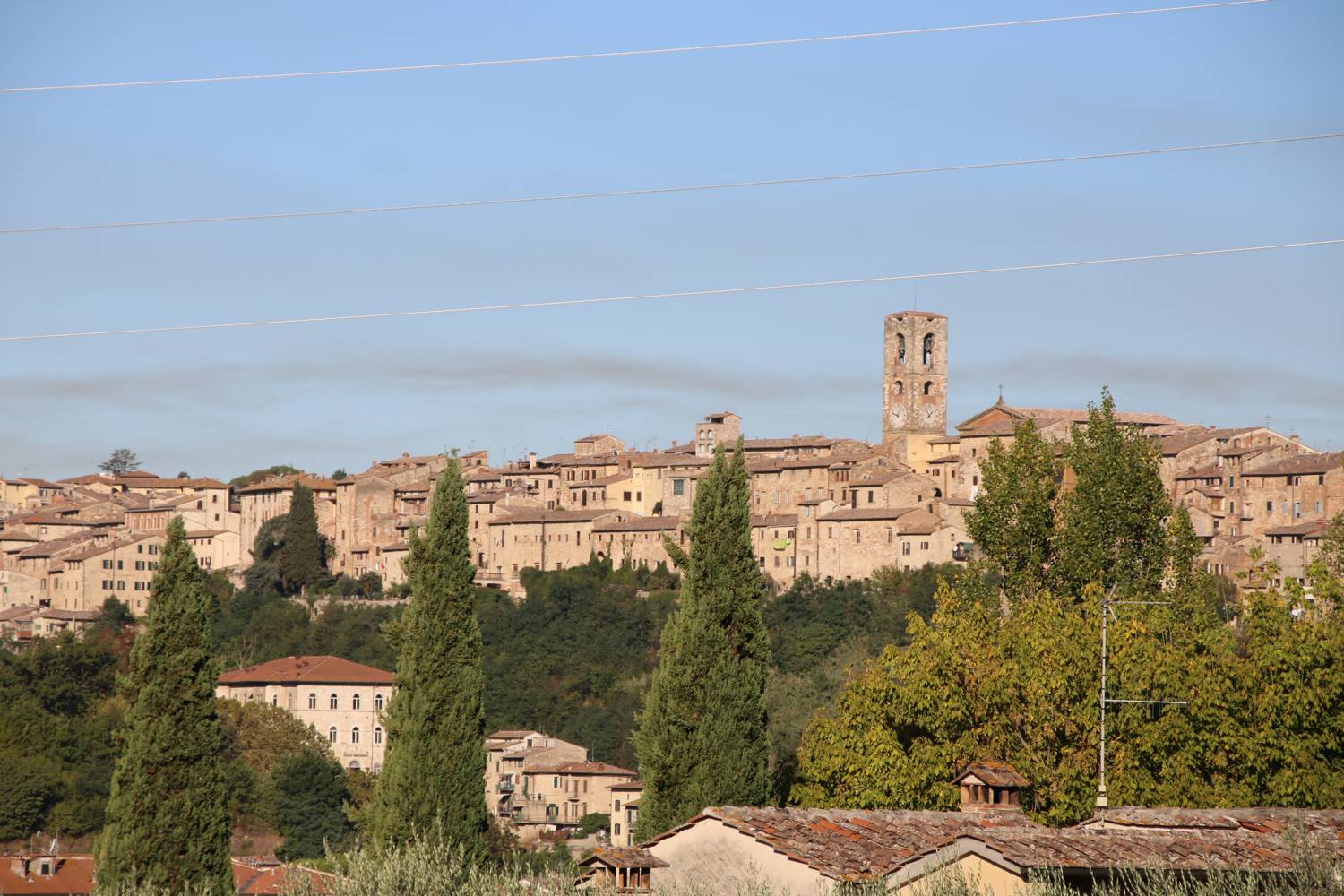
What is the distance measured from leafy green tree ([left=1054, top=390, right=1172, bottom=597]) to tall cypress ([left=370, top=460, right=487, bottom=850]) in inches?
454

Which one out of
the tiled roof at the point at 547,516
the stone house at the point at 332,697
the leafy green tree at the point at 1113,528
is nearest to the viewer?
the leafy green tree at the point at 1113,528

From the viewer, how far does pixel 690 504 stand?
8844 centimetres

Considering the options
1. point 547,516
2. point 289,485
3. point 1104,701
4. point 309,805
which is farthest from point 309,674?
point 1104,701

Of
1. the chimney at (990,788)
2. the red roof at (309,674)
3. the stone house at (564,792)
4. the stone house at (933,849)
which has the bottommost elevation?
the stone house at (564,792)

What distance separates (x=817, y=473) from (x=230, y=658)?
90.6 feet

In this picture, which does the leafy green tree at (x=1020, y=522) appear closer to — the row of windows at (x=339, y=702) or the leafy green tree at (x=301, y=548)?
the row of windows at (x=339, y=702)

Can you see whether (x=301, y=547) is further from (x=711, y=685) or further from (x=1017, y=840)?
(x=1017, y=840)

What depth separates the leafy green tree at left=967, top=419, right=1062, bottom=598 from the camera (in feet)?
95.5

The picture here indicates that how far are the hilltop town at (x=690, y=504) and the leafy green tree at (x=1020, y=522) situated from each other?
50.1 m

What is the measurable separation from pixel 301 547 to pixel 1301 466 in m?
46.5

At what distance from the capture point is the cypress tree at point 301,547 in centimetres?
9944

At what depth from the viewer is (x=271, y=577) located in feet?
327

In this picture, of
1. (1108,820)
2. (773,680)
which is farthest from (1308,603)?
(773,680)

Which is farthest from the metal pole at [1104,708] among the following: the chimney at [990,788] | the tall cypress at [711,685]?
the tall cypress at [711,685]
